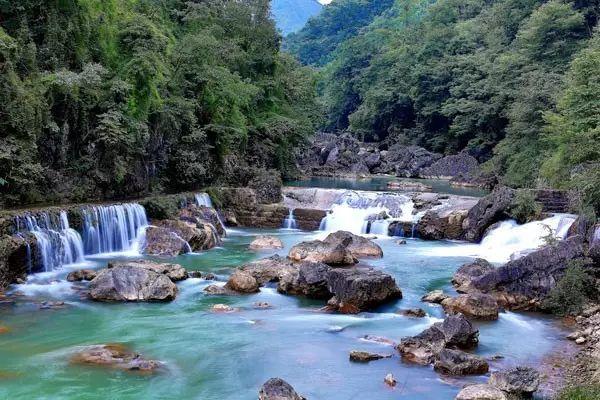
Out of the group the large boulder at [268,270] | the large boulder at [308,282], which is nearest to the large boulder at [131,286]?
the large boulder at [268,270]

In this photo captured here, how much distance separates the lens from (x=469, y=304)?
14039 mm

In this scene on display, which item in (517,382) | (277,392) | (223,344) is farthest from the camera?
(223,344)

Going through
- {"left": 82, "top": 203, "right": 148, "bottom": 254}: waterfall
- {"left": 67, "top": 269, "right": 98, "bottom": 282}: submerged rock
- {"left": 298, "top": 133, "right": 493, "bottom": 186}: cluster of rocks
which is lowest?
{"left": 67, "top": 269, "right": 98, "bottom": 282}: submerged rock

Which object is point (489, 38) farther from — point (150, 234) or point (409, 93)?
point (150, 234)

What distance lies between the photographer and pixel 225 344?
11914 mm

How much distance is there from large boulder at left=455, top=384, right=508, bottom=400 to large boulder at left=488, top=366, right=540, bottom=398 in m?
0.31

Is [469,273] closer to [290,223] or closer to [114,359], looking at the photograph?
[114,359]

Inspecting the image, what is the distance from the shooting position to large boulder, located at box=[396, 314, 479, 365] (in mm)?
11070

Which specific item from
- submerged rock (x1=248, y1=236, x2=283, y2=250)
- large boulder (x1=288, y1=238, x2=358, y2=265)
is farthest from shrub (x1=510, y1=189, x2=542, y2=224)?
submerged rock (x1=248, y1=236, x2=283, y2=250)

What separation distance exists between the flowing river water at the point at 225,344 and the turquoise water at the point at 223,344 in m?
0.02

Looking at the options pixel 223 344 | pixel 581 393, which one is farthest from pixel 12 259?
pixel 581 393

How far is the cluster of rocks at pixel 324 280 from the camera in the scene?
14289mm

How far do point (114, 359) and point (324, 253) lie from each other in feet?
29.9

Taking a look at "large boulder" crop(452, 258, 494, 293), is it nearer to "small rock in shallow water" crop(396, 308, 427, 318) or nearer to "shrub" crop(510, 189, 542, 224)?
"small rock in shallow water" crop(396, 308, 427, 318)
